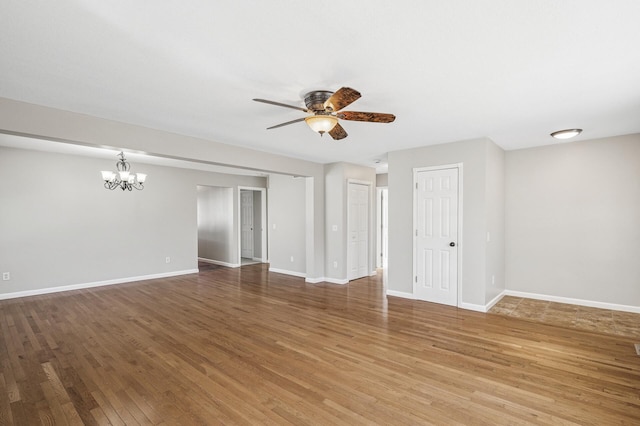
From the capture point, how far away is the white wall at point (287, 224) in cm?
725

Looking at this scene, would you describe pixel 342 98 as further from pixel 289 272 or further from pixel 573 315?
pixel 289 272

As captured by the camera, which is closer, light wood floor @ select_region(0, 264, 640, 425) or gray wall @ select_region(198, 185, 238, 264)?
light wood floor @ select_region(0, 264, 640, 425)

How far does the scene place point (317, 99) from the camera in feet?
8.86

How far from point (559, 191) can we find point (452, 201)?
5.92 feet

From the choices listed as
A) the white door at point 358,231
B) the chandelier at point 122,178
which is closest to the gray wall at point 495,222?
the white door at point 358,231

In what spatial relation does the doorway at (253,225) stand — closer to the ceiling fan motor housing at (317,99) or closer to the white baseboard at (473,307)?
the white baseboard at (473,307)

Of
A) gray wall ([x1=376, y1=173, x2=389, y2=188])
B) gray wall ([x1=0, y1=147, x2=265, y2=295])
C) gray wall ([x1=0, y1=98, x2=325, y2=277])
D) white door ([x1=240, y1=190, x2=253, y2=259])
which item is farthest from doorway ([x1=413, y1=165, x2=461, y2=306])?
white door ([x1=240, y1=190, x2=253, y2=259])

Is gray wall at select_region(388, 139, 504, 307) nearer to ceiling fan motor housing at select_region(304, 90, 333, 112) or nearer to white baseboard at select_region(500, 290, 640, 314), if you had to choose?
white baseboard at select_region(500, 290, 640, 314)

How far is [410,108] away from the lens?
320cm

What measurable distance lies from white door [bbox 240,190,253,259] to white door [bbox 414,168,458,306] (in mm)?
5997

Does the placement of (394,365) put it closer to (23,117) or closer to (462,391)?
(462,391)

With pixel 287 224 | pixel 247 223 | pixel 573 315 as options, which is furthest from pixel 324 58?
pixel 247 223

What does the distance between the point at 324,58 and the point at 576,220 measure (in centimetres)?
489

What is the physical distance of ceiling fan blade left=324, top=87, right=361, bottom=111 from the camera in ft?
7.34
